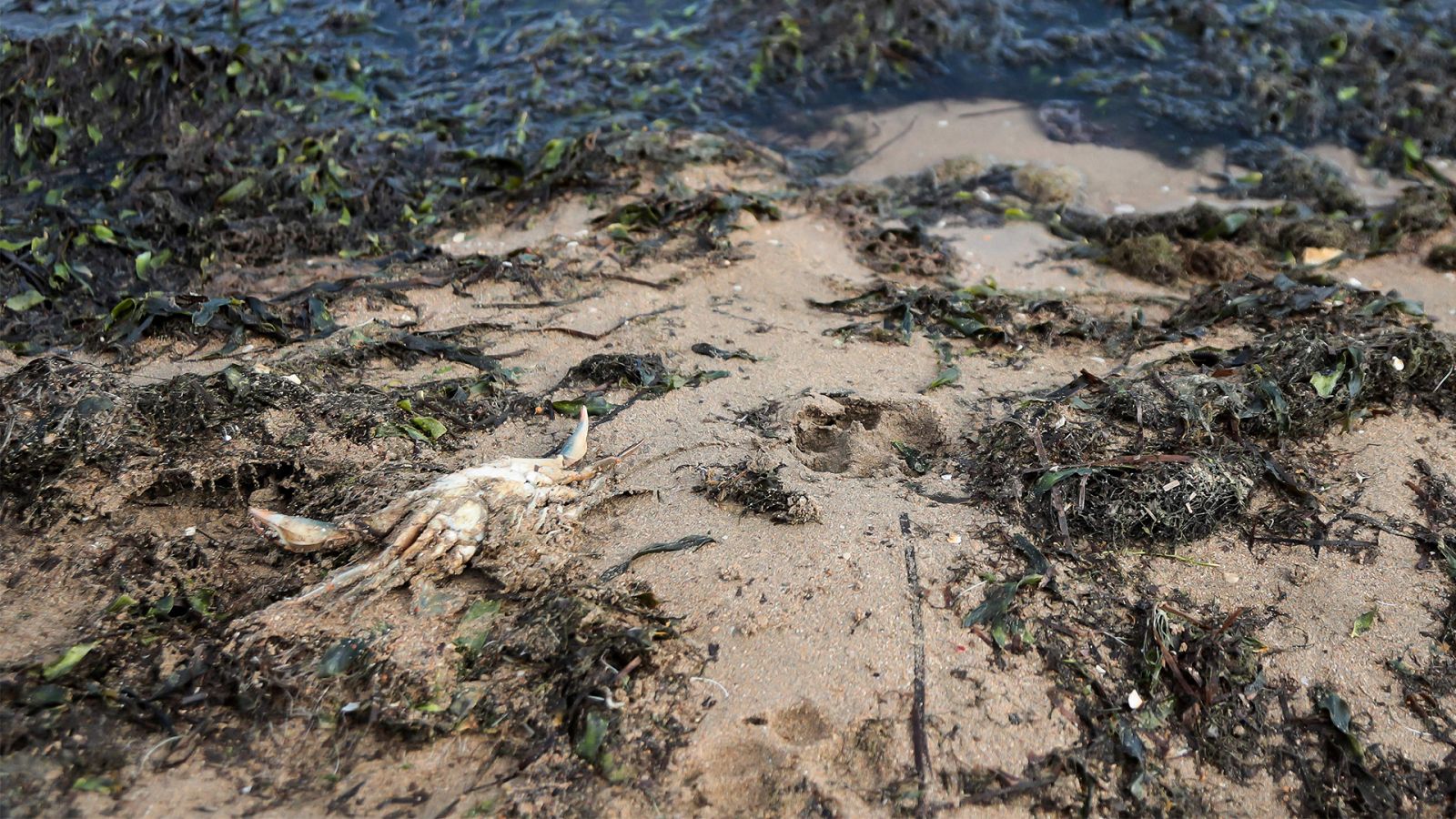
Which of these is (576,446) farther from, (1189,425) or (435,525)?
(1189,425)

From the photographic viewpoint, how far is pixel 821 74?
7152 millimetres

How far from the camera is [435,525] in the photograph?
2754 millimetres

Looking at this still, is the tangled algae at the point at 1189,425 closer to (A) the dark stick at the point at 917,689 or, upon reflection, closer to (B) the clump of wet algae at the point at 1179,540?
(B) the clump of wet algae at the point at 1179,540

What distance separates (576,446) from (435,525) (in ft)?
2.08

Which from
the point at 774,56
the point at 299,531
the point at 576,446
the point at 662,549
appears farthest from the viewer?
the point at 774,56

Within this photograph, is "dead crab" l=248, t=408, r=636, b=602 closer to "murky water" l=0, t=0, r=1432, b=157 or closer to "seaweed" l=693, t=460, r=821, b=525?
"seaweed" l=693, t=460, r=821, b=525

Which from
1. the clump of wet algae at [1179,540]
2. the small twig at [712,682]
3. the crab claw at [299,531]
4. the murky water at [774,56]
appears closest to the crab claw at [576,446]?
the crab claw at [299,531]

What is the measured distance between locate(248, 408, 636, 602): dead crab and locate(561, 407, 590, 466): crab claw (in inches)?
8.2

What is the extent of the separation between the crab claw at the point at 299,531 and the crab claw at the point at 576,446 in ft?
2.39

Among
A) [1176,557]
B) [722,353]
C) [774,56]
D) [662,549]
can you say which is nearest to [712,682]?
[662,549]

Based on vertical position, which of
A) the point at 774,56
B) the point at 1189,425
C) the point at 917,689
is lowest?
the point at 774,56

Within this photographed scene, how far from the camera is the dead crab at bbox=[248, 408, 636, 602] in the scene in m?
2.68

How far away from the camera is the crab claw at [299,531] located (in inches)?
107

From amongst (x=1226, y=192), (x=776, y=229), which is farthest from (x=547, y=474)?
(x=1226, y=192)
